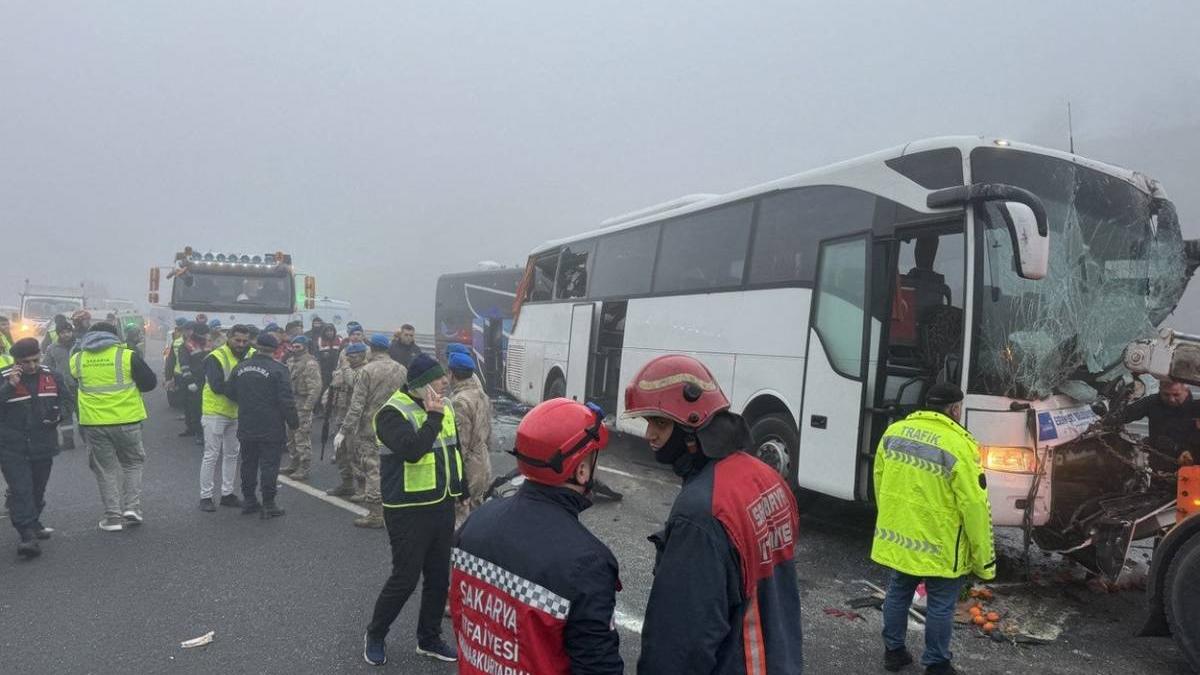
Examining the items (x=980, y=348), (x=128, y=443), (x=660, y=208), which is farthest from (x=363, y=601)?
(x=660, y=208)

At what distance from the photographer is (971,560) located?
372 cm

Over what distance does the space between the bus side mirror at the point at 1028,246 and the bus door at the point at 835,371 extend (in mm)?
1310

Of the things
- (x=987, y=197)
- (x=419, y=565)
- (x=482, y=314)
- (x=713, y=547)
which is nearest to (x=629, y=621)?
(x=419, y=565)

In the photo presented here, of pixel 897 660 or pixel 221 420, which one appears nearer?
pixel 897 660

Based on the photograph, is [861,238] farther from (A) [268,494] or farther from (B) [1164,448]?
(A) [268,494]

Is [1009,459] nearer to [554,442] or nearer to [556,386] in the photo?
[554,442]

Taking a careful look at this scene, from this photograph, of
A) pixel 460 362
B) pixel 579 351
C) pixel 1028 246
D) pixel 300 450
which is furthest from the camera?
pixel 579 351

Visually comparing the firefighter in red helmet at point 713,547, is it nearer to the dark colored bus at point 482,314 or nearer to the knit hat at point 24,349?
the knit hat at point 24,349

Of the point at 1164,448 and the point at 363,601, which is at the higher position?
the point at 1164,448

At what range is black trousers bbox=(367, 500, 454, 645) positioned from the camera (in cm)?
376

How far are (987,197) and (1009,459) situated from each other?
183 cm

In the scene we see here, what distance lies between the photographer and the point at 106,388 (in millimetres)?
6199

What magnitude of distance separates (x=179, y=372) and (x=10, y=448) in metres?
6.80

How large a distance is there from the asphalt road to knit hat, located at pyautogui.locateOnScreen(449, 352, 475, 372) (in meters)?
1.63
